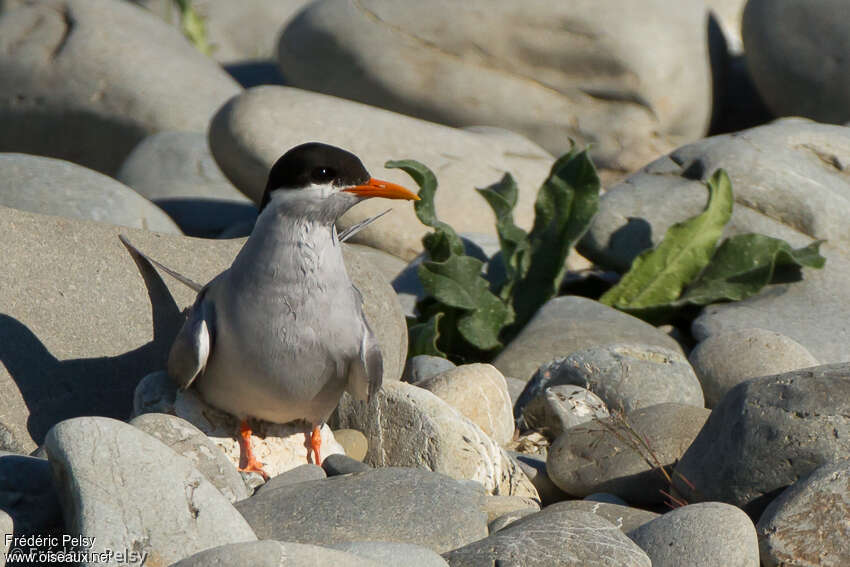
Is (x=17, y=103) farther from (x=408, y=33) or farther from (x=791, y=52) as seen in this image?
(x=791, y=52)

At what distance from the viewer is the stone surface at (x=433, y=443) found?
4.08 m

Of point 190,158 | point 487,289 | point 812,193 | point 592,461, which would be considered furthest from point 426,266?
point 190,158

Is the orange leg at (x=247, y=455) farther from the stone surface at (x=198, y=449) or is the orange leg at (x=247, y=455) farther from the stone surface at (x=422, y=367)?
the stone surface at (x=422, y=367)

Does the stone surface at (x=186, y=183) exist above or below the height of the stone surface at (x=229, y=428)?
below

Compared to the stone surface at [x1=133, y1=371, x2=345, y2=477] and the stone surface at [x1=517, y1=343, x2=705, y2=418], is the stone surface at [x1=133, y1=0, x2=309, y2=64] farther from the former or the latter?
the stone surface at [x1=133, y1=371, x2=345, y2=477]

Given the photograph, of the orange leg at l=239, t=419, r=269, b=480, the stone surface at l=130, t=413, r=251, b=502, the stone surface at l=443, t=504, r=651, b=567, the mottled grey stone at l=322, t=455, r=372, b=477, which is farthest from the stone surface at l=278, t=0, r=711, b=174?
the stone surface at l=443, t=504, r=651, b=567

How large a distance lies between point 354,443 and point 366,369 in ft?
1.55

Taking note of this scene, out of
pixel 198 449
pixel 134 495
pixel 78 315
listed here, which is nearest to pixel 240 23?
pixel 78 315

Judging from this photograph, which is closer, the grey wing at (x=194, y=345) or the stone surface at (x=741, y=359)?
the grey wing at (x=194, y=345)

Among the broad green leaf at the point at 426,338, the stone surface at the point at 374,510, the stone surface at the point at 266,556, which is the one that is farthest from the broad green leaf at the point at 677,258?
the stone surface at the point at 266,556

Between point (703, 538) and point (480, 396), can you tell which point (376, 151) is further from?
point (703, 538)

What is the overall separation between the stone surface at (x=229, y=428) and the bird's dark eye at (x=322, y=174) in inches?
37.5

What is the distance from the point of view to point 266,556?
8.78 ft

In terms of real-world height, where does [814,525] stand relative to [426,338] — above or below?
above
